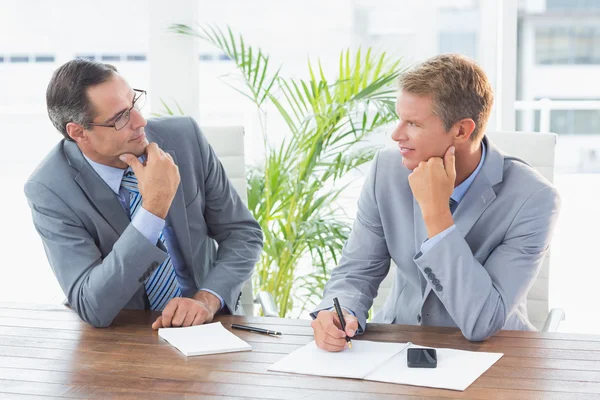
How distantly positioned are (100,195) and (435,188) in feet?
2.95

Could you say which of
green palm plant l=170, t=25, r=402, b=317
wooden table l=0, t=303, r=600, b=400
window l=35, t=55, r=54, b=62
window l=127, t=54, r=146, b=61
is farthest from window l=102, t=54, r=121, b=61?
wooden table l=0, t=303, r=600, b=400

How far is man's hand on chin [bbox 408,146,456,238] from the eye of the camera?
5.91 feet

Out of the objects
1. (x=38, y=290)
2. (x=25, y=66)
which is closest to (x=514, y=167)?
(x=38, y=290)

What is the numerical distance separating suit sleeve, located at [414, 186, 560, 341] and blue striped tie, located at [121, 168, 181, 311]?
77cm

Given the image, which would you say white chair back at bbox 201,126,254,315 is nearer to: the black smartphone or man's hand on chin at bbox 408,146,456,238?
man's hand on chin at bbox 408,146,456,238

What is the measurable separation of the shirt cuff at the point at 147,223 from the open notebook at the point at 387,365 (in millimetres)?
522

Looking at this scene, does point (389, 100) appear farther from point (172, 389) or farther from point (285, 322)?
point (172, 389)

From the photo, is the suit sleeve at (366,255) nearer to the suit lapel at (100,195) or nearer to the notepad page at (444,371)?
the notepad page at (444,371)

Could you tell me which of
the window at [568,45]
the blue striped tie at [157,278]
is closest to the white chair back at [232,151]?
the blue striped tie at [157,278]

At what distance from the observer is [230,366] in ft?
5.29

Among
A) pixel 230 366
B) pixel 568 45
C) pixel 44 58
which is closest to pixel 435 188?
pixel 230 366

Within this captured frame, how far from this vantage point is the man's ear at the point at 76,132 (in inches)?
81.9

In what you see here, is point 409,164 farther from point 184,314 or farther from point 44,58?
point 44,58

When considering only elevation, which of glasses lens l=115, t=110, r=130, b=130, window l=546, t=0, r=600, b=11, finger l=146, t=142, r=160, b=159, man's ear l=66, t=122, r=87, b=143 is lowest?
finger l=146, t=142, r=160, b=159
